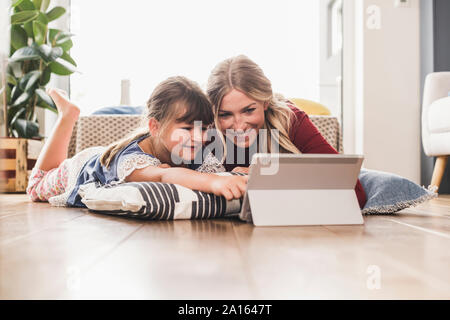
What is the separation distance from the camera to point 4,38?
2.26 m

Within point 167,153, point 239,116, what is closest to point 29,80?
point 167,153

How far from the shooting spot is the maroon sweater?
1.14 m

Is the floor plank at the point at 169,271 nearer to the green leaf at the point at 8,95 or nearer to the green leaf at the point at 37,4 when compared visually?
the green leaf at the point at 8,95

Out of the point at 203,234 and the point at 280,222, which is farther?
the point at 280,222

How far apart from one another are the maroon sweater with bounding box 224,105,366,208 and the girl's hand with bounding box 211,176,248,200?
294mm

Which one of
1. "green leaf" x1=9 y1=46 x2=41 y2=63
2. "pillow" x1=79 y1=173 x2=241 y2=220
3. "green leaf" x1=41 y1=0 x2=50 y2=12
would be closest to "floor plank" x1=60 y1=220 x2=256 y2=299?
"pillow" x1=79 y1=173 x2=241 y2=220

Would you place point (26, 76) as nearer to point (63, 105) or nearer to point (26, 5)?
point (26, 5)

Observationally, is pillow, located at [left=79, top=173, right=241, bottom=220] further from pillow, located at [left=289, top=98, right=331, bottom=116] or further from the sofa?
pillow, located at [left=289, top=98, right=331, bottom=116]

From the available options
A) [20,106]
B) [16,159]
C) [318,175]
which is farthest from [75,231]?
[20,106]

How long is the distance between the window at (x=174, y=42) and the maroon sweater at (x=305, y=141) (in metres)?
1.52

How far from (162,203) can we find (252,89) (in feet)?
1.50

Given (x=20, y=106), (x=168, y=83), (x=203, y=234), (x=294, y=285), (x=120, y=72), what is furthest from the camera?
(x=120, y=72)

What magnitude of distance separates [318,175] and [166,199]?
1.16 feet

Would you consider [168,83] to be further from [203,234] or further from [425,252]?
[425,252]
